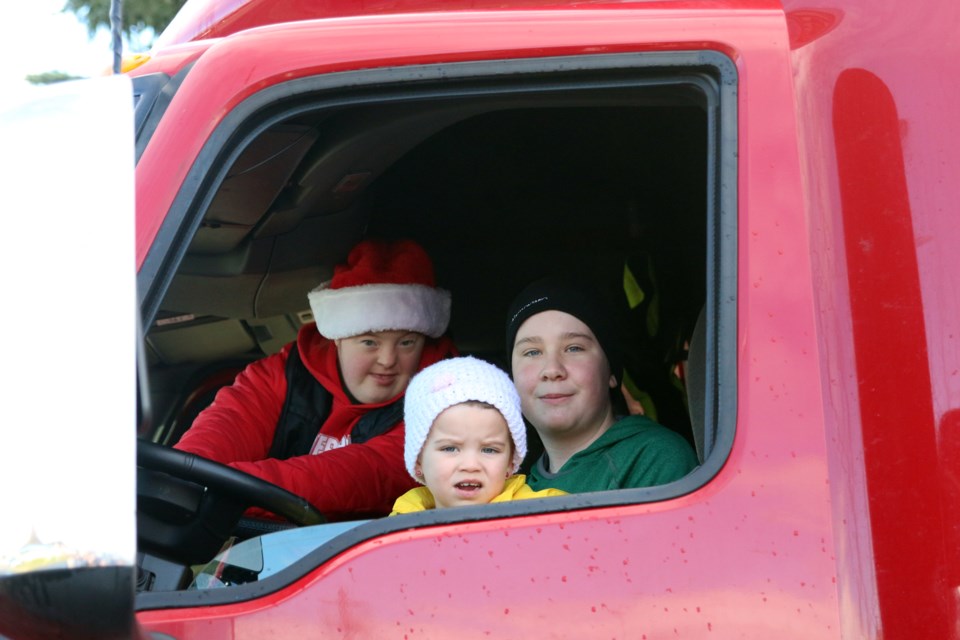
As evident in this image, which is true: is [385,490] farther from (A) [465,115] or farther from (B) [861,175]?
(B) [861,175]

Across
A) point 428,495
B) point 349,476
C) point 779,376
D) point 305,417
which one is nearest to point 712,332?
point 779,376

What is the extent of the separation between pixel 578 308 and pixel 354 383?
0.58 m

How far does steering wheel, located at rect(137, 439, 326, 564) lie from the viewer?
5.44ft

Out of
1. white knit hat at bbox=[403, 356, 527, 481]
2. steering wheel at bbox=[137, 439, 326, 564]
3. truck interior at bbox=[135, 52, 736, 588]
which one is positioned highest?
truck interior at bbox=[135, 52, 736, 588]

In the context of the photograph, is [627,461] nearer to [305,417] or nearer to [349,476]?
[349,476]

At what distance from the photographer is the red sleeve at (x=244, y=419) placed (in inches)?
101

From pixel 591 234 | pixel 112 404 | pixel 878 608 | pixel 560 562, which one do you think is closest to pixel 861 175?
pixel 878 608

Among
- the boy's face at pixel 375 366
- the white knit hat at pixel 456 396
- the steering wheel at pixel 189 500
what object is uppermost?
the boy's face at pixel 375 366

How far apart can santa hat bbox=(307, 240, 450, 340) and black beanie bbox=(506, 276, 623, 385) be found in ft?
1.00

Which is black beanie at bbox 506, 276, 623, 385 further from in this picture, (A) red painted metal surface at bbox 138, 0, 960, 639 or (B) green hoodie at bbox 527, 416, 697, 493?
(A) red painted metal surface at bbox 138, 0, 960, 639

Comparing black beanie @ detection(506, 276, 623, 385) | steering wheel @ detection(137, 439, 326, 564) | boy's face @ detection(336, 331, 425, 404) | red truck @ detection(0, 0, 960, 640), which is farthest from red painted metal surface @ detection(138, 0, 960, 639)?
boy's face @ detection(336, 331, 425, 404)

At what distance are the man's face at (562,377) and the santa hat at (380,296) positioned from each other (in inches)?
14.7

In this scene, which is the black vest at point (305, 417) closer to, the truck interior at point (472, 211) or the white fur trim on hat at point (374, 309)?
the white fur trim on hat at point (374, 309)

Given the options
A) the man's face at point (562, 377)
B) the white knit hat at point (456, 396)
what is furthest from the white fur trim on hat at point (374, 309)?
the white knit hat at point (456, 396)
